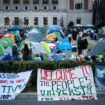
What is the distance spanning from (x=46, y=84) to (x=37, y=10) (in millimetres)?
101518

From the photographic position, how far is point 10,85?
42.2 ft

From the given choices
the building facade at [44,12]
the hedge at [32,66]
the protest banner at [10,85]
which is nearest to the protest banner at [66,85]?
the protest banner at [10,85]

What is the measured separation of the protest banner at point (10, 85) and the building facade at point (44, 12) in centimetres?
9762

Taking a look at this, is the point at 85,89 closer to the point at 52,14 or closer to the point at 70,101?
the point at 70,101

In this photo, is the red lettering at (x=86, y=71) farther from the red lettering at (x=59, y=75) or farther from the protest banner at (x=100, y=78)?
the protest banner at (x=100, y=78)

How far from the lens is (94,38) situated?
198 feet

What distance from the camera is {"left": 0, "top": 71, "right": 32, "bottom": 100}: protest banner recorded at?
1278 cm

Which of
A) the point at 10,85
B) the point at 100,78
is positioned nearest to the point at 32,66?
the point at 10,85

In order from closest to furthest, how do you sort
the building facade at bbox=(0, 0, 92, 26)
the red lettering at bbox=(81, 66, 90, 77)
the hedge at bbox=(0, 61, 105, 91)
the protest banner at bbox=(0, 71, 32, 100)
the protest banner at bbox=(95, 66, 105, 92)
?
the protest banner at bbox=(0, 71, 32, 100) < the red lettering at bbox=(81, 66, 90, 77) < the protest banner at bbox=(95, 66, 105, 92) < the hedge at bbox=(0, 61, 105, 91) < the building facade at bbox=(0, 0, 92, 26)

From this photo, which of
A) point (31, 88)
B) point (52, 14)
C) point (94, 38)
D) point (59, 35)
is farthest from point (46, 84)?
point (52, 14)

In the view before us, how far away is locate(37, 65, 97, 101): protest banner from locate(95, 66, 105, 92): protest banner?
1083 mm

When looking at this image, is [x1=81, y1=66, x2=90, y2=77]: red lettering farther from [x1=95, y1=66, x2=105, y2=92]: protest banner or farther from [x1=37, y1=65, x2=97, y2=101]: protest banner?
[x1=95, y1=66, x2=105, y2=92]: protest banner

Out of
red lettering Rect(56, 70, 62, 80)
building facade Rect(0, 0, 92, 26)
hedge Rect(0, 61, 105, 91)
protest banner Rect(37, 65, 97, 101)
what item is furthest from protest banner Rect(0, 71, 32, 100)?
building facade Rect(0, 0, 92, 26)

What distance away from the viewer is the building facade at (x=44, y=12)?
367ft
